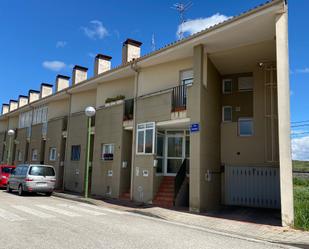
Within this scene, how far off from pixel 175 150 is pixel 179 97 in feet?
9.87

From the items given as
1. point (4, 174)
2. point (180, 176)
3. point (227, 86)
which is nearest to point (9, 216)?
point (180, 176)

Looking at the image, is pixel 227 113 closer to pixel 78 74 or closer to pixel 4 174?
pixel 78 74

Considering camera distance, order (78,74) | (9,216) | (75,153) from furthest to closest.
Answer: (78,74) → (75,153) → (9,216)

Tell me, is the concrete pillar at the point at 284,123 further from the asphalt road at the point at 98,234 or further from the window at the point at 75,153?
the window at the point at 75,153

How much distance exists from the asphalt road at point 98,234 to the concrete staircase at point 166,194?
13.7 feet

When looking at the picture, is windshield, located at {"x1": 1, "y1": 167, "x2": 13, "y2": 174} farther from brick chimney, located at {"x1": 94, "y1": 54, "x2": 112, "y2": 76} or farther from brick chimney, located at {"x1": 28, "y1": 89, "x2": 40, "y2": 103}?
brick chimney, located at {"x1": 28, "y1": 89, "x2": 40, "y2": 103}

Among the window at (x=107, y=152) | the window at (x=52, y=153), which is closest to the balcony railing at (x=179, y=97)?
the window at (x=107, y=152)

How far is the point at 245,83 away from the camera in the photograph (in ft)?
56.9

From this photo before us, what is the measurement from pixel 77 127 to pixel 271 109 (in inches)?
516

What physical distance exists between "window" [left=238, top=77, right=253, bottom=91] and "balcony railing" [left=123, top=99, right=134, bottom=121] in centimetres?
591

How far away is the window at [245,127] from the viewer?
55.2ft

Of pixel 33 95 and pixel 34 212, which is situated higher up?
pixel 33 95

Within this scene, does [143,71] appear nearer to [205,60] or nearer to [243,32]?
[205,60]

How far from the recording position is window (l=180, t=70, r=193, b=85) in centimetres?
1611
